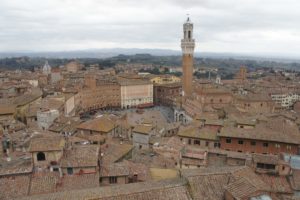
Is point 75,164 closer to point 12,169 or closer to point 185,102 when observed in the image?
point 12,169

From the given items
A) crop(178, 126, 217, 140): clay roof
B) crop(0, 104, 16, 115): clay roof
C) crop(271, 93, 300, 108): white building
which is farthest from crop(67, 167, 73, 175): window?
crop(271, 93, 300, 108): white building

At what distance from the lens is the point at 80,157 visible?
2005cm

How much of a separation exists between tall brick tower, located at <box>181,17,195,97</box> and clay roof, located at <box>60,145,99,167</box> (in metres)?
48.3

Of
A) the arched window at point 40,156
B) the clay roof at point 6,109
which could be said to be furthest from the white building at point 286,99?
the arched window at point 40,156

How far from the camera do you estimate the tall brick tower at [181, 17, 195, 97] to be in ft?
224

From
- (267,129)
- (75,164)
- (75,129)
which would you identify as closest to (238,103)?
(267,129)

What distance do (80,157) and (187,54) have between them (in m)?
53.2

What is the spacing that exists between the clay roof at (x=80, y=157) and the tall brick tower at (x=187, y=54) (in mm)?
48255

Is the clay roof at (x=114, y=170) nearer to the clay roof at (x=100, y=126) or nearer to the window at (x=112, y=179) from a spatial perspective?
the window at (x=112, y=179)

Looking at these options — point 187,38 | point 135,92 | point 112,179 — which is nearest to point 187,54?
point 187,38

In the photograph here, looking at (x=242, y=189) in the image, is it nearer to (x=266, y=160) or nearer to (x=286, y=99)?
(x=266, y=160)

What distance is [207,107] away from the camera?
170ft

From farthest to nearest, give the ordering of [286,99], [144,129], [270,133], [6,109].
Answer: [286,99] → [6,109] → [144,129] → [270,133]

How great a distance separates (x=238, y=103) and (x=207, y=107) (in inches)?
381
